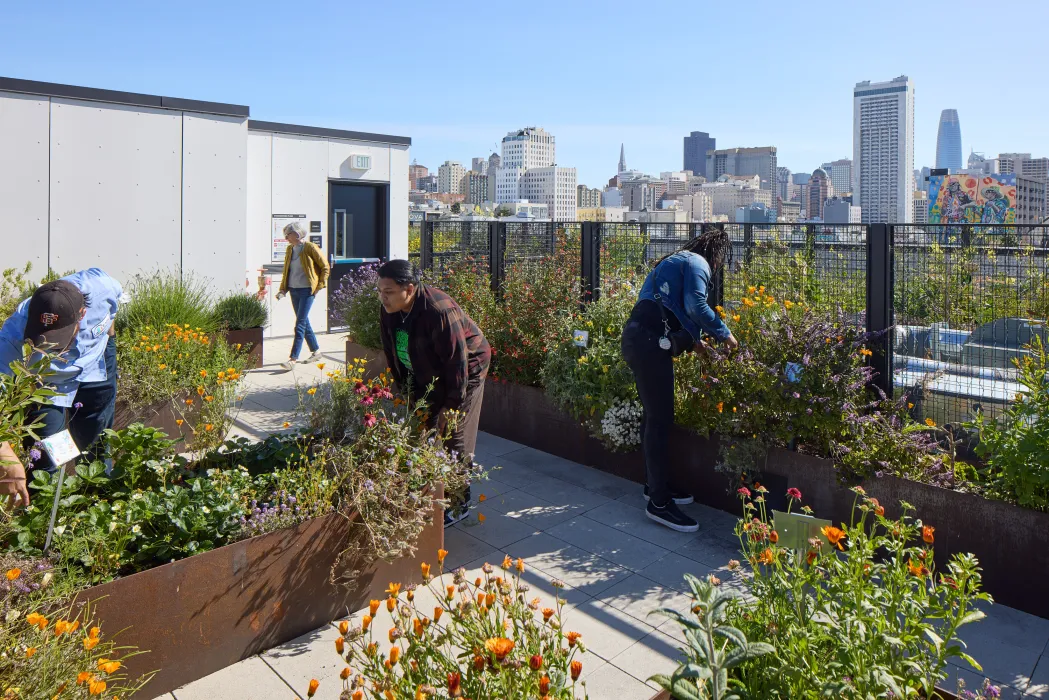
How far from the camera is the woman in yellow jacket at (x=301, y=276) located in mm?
9766

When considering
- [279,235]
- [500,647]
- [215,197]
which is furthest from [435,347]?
[279,235]

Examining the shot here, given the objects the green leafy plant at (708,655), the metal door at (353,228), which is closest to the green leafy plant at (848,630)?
the green leafy plant at (708,655)

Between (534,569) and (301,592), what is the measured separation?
1288 millimetres

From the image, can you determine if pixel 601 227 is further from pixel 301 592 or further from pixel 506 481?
pixel 301 592

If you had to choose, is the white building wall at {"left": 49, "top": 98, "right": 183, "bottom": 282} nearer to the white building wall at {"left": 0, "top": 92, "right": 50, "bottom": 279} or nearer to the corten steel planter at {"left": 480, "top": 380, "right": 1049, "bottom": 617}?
the white building wall at {"left": 0, "top": 92, "right": 50, "bottom": 279}

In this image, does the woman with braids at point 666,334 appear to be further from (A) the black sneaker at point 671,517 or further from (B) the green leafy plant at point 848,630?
(B) the green leafy plant at point 848,630

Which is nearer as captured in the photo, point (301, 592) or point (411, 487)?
point (301, 592)

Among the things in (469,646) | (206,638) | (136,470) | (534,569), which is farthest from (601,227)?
(469,646)

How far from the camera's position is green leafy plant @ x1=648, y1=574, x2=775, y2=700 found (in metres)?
1.90

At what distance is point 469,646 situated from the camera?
2.25m

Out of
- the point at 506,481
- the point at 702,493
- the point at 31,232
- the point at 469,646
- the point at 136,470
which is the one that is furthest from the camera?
the point at 31,232

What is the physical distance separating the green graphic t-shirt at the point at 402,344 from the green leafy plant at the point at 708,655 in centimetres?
278

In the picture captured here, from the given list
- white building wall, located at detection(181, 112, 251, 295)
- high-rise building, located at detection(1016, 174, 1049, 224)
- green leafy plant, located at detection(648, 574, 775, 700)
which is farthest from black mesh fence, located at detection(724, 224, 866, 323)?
high-rise building, located at detection(1016, 174, 1049, 224)

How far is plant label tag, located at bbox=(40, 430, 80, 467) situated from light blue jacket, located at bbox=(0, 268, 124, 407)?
0.56 meters
